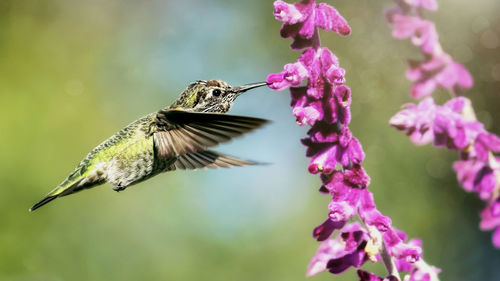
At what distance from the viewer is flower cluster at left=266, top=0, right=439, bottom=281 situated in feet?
3.83

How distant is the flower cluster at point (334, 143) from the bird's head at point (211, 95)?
1005mm

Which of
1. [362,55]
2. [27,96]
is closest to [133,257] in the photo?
[27,96]

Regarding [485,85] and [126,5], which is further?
[126,5]

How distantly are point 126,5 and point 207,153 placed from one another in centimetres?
766

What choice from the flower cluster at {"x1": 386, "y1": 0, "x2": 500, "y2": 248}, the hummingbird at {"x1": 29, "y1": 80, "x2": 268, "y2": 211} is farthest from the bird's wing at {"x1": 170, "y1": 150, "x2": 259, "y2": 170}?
the flower cluster at {"x1": 386, "y1": 0, "x2": 500, "y2": 248}

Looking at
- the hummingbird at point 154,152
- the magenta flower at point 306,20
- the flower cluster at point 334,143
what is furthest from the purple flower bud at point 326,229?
the hummingbird at point 154,152

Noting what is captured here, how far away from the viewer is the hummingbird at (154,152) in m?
2.18

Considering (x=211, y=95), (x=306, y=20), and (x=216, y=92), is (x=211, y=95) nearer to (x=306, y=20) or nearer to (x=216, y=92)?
(x=216, y=92)

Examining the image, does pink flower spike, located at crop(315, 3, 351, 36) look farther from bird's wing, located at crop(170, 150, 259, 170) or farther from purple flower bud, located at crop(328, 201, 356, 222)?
bird's wing, located at crop(170, 150, 259, 170)

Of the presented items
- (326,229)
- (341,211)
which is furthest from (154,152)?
(341,211)

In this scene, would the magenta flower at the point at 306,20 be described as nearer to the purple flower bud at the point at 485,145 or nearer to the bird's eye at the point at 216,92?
the purple flower bud at the point at 485,145

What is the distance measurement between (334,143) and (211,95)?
1.16 m

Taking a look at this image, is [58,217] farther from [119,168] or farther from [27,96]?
[119,168]

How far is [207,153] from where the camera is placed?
2367mm
